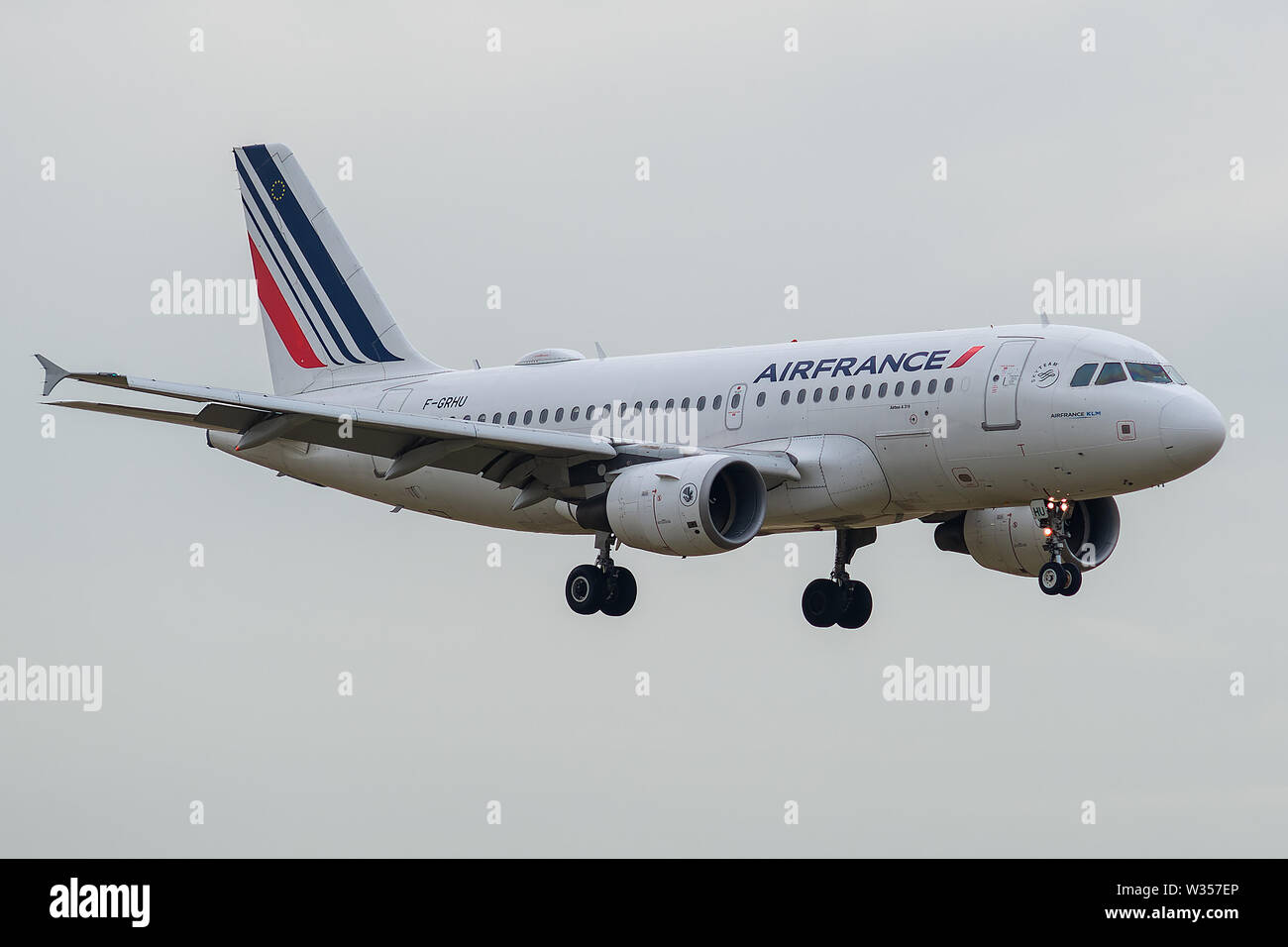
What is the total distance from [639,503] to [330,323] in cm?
1540

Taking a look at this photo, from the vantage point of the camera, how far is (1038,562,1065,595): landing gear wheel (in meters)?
43.6

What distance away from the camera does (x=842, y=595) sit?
50.6 meters

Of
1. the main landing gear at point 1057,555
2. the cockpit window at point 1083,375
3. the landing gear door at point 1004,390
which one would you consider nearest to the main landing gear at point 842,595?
the main landing gear at point 1057,555

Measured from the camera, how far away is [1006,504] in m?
44.1

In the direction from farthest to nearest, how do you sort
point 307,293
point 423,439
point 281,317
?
point 281,317 < point 307,293 < point 423,439

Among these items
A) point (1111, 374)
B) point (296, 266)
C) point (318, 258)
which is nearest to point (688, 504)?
point (1111, 374)

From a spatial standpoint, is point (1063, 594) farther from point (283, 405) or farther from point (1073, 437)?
point (283, 405)

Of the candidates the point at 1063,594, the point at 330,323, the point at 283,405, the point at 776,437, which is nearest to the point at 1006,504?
the point at 1063,594

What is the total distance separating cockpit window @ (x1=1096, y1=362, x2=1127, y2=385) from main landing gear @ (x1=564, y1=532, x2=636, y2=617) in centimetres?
1171

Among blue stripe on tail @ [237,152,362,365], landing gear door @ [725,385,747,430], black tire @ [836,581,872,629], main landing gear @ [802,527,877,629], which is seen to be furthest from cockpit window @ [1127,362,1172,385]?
blue stripe on tail @ [237,152,362,365]

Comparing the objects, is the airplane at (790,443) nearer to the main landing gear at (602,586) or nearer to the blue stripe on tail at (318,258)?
the main landing gear at (602,586)

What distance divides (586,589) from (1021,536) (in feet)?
32.0

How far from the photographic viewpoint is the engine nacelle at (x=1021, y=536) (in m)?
47.4

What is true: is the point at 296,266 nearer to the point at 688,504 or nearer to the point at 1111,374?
the point at 688,504
